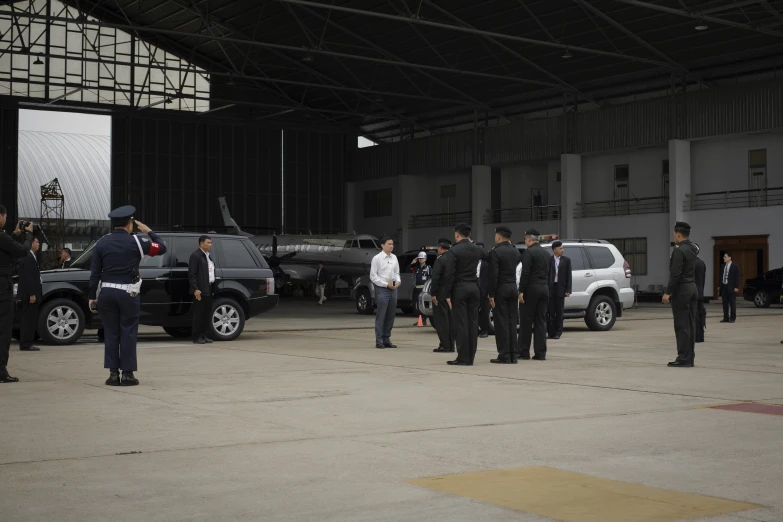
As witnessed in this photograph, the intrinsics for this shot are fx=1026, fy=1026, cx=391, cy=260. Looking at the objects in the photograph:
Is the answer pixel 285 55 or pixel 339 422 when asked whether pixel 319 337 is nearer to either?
pixel 339 422

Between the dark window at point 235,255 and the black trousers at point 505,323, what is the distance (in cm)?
593

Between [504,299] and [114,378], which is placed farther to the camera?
[504,299]

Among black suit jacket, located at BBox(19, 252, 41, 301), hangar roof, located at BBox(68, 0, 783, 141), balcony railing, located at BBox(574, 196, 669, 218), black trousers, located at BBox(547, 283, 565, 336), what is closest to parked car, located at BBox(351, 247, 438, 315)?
black trousers, located at BBox(547, 283, 565, 336)

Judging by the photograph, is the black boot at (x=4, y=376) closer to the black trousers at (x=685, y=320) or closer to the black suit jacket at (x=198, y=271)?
the black suit jacket at (x=198, y=271)

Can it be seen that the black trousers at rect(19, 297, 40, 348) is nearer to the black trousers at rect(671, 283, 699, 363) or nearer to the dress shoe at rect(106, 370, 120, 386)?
the dress shoe at rect(106, 370, 120, 386)

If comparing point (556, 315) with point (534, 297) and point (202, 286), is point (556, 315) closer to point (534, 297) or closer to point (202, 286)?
point (534, 297)

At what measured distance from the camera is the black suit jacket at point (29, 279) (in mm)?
14469

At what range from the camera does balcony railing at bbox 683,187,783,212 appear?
1577 inches

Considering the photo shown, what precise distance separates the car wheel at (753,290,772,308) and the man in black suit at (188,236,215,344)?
24.6 metres

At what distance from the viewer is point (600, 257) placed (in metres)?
20.8

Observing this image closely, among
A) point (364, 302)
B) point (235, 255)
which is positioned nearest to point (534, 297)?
point (235, 255)

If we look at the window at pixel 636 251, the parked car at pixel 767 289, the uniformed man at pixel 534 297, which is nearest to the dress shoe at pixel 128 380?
the uniformed man at pixel 534 297

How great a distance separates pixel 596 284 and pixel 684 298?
316 inches

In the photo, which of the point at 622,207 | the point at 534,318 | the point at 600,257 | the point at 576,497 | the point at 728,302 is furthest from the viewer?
the point at 622,207
